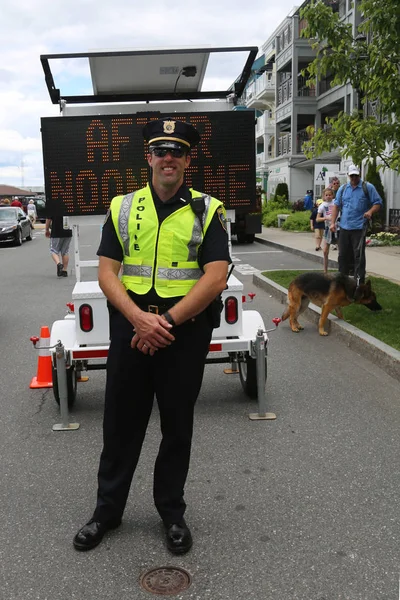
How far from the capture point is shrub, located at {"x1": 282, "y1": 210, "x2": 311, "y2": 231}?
2847 centimetres

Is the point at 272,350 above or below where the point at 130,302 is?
below

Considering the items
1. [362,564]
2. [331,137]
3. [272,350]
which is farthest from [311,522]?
[331,137]

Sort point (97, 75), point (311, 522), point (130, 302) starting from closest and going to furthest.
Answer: point (130, 302) < point (311, 522) < point (97, 75)

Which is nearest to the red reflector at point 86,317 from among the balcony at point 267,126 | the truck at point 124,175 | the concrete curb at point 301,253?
the truck at point 124,175

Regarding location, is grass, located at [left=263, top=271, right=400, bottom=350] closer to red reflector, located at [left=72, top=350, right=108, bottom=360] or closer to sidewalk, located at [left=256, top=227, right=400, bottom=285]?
sidewalk, located at [left=256, top=227, right=400, bottom=285]

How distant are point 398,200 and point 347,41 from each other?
1746cm

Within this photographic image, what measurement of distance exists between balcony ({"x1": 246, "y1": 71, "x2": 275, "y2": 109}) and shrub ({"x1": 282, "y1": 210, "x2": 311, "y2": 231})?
22.2 meters

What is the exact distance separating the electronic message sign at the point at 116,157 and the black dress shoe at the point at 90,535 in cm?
291

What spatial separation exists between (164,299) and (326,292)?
514 centimetres

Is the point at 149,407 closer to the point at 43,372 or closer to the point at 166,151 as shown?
the point at 166,151

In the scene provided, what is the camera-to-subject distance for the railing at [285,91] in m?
40.8

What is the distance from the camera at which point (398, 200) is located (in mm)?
24391

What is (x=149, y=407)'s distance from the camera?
3340 millimetres

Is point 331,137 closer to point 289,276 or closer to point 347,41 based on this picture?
point 347,41
